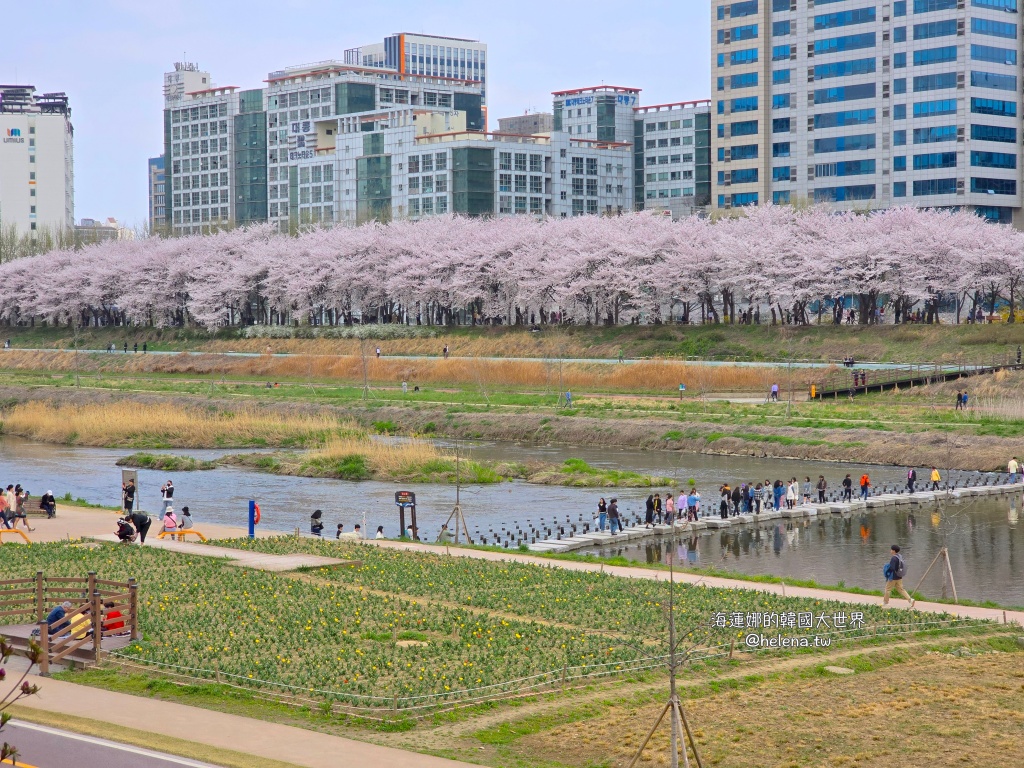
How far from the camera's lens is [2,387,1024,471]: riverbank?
61438mm

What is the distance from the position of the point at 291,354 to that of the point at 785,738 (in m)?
101

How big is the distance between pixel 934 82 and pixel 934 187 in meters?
10.4

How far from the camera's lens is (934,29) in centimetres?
12612

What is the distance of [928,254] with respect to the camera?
9588 centimetres

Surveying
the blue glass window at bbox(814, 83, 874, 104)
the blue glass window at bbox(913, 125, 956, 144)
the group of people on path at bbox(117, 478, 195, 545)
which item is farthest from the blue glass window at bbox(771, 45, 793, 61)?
the group of people on path at bbox(117, 478, 195, 545)

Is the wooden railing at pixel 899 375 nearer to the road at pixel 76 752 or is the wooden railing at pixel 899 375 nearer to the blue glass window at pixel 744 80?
the road at pixel 76 752

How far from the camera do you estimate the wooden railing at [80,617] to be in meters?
23.2

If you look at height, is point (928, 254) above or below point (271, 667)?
above

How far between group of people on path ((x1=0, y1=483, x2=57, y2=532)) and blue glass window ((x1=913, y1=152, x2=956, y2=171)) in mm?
104472

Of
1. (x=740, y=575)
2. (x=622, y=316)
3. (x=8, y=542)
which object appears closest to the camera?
(x=740, y=575)

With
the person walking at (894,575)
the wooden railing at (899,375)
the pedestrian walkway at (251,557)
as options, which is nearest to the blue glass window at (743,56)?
the wooden railing at (899,375)

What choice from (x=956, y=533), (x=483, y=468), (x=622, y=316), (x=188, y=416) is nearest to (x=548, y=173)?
(x=622, y=316)

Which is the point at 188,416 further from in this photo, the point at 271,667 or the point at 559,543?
the point at 271,667

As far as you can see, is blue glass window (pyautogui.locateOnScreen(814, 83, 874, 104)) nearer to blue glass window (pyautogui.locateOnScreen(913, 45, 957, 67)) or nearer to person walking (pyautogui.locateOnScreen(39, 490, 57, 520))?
blue glass window (pyautogui.locateOnScreen(913, 45, 957, 67))
